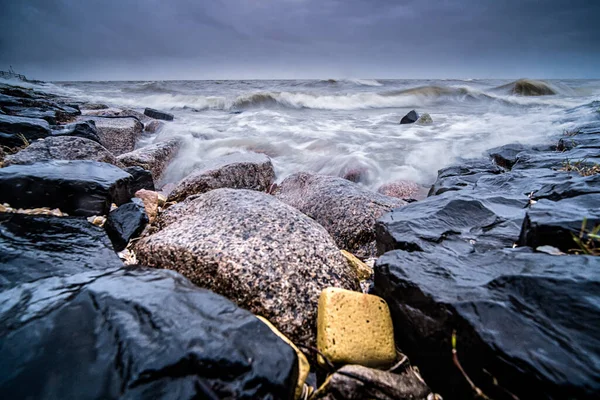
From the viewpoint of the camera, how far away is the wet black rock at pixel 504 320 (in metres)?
0.92

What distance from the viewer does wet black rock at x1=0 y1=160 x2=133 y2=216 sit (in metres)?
2.29

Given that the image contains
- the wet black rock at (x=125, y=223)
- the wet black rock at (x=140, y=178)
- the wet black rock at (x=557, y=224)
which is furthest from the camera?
the wet black rock at (x=140, y=178)

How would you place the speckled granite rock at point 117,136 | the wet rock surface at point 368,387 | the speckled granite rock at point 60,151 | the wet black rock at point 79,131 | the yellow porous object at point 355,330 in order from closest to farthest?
the wet rock surface at point 368,387 < the yellow porous object at point 355,330 < the speckled granite rock at point 60,151 < the wet black rock at point 79,131 < the speckled granite rock at point 117,136

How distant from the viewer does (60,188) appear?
2371 mm

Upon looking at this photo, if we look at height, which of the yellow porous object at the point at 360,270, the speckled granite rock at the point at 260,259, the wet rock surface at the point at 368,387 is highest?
the speckled granite rock at the point at 260,259

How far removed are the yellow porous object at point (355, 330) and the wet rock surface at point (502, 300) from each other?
0.26ft

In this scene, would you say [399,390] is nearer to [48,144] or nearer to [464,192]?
[464,192]

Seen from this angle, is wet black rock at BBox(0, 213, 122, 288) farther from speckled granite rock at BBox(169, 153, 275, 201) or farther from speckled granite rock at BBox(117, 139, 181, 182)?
speckled granite rock at BBox(117, 139, 181, 182)

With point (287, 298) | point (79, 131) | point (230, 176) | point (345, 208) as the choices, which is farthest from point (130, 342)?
point (79, 131)

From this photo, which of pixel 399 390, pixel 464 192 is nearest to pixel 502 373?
pixel 399 390

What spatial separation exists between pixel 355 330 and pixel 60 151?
3.97 meters

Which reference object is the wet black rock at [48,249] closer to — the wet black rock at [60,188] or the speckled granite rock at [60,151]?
the wet black rock at [60,188]

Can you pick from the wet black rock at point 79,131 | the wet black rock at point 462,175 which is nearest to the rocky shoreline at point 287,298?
the wet black rock at point 462,175

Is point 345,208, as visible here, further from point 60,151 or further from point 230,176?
point 60,151
